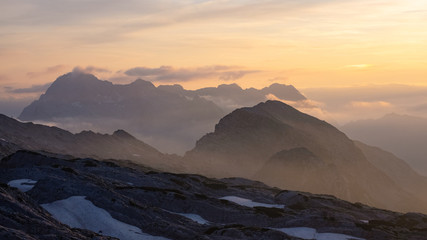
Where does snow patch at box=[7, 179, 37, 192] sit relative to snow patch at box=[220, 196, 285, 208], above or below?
above

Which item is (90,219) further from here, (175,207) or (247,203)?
(247,203)

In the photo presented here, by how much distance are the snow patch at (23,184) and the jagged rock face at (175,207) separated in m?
1.71

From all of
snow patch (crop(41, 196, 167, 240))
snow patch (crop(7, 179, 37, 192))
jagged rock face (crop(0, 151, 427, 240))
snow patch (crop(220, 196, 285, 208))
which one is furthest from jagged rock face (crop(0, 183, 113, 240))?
snow patch (crop(220, 196, 285, 208))

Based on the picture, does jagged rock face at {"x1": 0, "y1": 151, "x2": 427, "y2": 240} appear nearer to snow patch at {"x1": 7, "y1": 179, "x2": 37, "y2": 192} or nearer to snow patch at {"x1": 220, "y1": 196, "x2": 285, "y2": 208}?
snow patch at {"x1": 220, "y1": 196, "x2": 285, "y2": 208}

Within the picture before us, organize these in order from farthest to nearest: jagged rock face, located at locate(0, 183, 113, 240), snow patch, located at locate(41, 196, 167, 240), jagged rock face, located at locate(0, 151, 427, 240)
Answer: jagged rock face, located at locate(0, 151, 427, 240), snow patch, located at locate(41, 196, 167, 240), jagged rock face, located at locate(0, 183, 113, 240)

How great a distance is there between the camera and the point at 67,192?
99938 millimetres

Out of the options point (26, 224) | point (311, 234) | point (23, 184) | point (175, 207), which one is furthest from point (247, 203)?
point (26, 224)

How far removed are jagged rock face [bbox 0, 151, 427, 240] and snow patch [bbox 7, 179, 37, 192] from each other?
171 centimetres

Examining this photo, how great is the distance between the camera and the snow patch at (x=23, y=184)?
106 m

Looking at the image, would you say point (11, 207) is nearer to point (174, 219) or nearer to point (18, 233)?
point (18, 233)

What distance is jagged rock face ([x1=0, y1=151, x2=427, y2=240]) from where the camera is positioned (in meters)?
94.3

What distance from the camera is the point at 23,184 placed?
10888 cm

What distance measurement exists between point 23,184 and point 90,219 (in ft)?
74.2

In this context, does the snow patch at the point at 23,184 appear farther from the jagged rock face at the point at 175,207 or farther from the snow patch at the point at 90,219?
the snow patch at the point at 90,219
